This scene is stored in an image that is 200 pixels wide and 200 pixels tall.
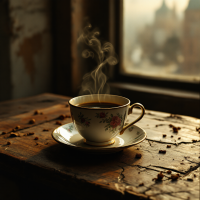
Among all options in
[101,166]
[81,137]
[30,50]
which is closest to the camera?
[101,166]

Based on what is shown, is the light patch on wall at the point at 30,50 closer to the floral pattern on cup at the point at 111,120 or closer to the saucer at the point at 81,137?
the saucer at the point at 81,137

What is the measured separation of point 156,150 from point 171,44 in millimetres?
1507

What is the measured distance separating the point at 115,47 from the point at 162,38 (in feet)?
1.44

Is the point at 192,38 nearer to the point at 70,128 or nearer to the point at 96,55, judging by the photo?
the point at 96,55

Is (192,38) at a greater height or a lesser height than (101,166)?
greater

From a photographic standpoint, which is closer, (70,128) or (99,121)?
(99,121)

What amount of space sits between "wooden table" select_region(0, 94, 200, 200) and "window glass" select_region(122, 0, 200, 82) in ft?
3.67

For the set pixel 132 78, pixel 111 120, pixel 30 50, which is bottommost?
pixel 132 78

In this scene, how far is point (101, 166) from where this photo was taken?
686 mm

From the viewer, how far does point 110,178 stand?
0.63 m

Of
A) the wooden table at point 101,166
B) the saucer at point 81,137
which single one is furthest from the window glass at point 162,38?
the saucer at point 81,137

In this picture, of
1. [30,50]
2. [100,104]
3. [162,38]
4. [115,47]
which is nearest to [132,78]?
[115,47]

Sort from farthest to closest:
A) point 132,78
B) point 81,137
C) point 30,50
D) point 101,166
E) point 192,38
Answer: point 132,78, point 30,50, point 192,38, point 81,137, point 101,166

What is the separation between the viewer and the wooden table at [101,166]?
0.59 meters
